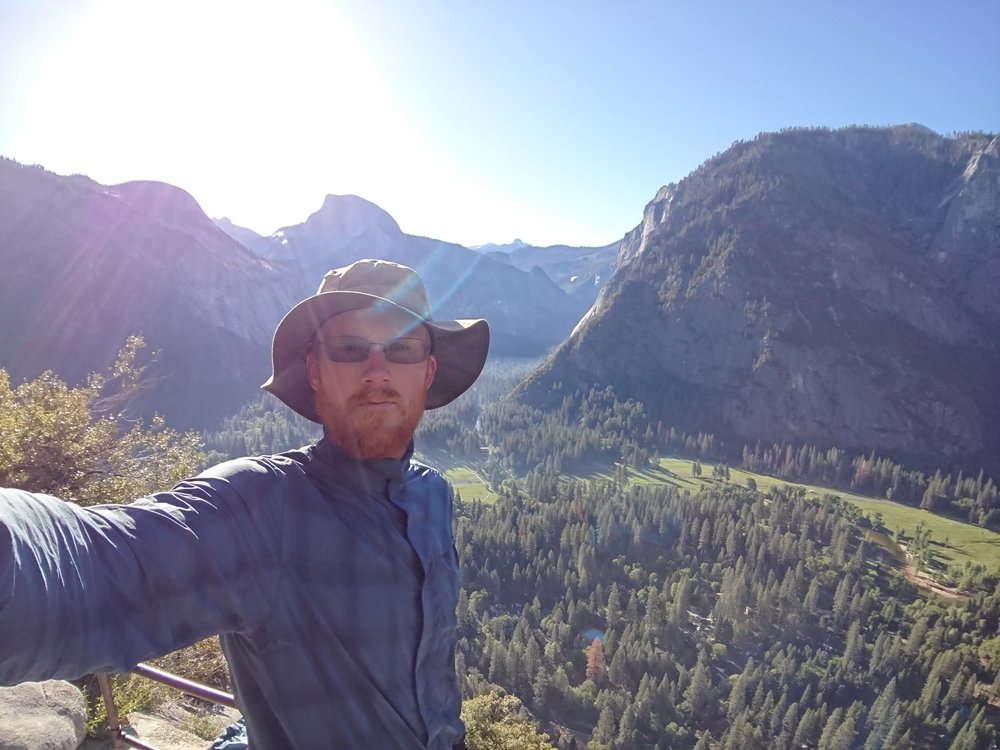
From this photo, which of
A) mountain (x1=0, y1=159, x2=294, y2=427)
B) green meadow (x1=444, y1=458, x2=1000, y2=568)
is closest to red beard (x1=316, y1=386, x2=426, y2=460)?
green meadow (x1=444, y1=458, x2=1000, y2=568)

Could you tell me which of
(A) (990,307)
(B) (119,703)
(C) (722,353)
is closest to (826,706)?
(B) (119,703)

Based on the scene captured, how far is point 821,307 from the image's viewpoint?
Result: 127 meters

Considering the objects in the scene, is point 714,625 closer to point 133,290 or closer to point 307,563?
point 307,563

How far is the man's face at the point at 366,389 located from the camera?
7.61ft

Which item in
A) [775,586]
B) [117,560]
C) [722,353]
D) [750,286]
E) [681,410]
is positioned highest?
[750,286]

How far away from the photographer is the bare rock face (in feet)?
14.4

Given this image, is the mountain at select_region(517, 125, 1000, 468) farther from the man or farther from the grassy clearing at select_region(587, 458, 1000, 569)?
the man

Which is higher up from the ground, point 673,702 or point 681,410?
point 681,410

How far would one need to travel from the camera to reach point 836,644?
161 feet

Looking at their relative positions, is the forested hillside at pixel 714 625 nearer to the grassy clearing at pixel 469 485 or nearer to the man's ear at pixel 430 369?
the grassy clearing at pixel 469 485

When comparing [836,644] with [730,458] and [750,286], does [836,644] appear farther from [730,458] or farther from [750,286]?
[750,286]

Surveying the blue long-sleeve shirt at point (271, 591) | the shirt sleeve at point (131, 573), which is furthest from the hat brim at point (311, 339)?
the shirt sleeve at point (131, 573)

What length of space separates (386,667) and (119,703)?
629cm

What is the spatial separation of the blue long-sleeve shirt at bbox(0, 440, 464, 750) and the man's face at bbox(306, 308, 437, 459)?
3.9 inches
